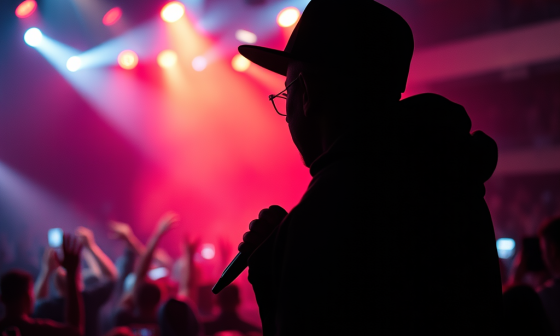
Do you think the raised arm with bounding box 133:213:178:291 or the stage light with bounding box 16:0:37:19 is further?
the stage light with bounding box 16:0:37:19

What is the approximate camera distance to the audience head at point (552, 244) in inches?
94.9

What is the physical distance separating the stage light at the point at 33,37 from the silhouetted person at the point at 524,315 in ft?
24.8

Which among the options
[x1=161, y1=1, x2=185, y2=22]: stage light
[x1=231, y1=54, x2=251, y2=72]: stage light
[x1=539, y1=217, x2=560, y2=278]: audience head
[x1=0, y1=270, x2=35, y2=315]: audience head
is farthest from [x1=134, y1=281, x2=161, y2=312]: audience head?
[x1=231, y1=54, x2=251, y2=72]: stage light

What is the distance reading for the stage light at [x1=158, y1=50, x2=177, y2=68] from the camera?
27.9 feet

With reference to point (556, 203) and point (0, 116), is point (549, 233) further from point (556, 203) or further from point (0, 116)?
point (0, 116)

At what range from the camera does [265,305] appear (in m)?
0.88

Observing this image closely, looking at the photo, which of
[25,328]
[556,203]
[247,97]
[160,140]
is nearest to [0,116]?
[160,140]

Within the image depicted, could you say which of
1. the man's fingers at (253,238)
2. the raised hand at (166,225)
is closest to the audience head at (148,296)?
the raised hand at (166,225)

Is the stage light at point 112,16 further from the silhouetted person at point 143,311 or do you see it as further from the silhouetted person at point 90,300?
the silhouetted person at point 143,311

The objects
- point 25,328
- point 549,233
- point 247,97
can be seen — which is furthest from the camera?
point 247,97

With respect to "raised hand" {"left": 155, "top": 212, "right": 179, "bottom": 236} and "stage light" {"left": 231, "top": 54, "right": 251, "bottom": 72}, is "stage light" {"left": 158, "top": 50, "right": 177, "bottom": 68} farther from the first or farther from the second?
"raised hand" {"left": 155, "top": 212, "right": 179, "bottom": 236}

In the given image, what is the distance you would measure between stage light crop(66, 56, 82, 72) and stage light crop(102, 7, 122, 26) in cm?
135

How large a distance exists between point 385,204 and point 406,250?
0.10 metres

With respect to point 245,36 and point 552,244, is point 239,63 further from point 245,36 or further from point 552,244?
point 552,244
